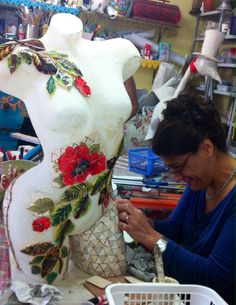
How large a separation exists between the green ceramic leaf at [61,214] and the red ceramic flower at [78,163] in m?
0.06

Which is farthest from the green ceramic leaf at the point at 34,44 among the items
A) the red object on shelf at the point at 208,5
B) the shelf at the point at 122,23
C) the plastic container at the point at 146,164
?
the red object on shelf at the point at 208,5

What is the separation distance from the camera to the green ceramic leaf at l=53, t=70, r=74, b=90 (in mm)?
845

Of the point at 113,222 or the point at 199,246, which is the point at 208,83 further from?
the point at 113,222

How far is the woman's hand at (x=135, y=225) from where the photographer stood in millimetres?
1081

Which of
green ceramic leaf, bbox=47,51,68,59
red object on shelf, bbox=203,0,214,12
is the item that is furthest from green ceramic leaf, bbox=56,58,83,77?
red object on shelf, bbox=203,0,214,12

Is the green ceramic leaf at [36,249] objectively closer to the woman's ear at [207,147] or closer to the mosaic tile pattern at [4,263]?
the mosaic tile pattern at [4,263]

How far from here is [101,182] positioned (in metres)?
0.96

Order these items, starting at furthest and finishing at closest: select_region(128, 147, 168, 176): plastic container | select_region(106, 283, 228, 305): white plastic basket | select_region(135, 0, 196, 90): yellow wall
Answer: select_region(135, 0, 196, 90): yellow wall, select_region(128, 147, 168, 176): plastic container, select_region(106, 283, 228, 305): white plastic basket

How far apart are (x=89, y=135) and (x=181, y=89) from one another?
83.9 inches

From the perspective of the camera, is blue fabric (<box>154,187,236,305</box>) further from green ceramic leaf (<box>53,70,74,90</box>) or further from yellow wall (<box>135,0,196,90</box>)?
yellow wall (<box>135,0,196,90</box>)

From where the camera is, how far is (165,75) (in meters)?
3.44

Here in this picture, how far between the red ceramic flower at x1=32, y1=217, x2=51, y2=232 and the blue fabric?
392 mm

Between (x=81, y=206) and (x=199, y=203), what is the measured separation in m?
0.54

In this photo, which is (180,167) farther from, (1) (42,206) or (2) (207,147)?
(1) (42,206)
